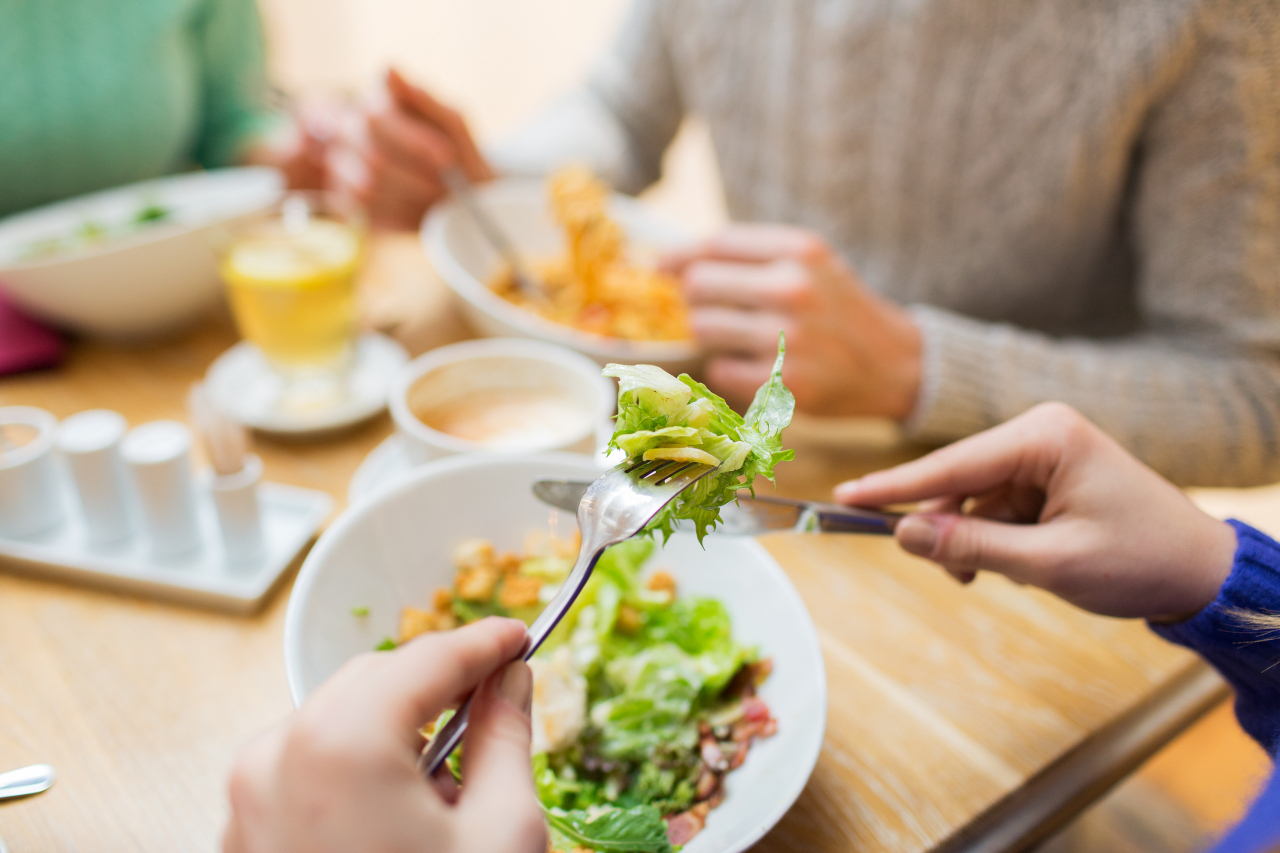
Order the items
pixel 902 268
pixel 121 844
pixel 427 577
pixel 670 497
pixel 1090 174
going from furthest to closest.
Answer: pixel 902 268, pixel 1090 174, pixel 427 577, pixel 121 844, pixel 670 497

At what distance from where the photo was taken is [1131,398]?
1.10 meters

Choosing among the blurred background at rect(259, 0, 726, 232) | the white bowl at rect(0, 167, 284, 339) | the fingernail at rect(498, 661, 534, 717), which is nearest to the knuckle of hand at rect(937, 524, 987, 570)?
the fingernail at rect(498, 661, 534, 717)

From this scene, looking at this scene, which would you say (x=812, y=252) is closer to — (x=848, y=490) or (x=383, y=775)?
(x=848, y=490)

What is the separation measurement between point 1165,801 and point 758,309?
114cm

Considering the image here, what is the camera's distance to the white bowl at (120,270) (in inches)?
43.1

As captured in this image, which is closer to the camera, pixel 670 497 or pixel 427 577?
pixel 670 497

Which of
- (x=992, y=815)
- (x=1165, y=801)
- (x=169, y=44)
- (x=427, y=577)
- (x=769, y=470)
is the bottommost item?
(x=1165, y=801)

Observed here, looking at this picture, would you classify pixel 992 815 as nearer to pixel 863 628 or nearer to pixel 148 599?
pixel 863 628

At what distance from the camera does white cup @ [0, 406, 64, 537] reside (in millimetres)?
837

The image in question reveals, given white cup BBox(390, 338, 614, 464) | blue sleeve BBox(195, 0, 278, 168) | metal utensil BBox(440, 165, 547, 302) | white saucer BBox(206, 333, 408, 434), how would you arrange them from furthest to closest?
blue sleeve BBox(195, 0, 278, 168) < metal utensil BBox(440, 165, 547, 302) < white saucer BBox(206, 333, 408, 434) < white cup BBox(390, 338, 614, 464)

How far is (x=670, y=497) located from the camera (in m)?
0.49

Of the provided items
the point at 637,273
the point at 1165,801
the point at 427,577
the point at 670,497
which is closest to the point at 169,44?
the point at 637,273

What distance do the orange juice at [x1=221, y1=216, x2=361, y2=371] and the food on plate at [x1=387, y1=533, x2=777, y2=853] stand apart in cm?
49

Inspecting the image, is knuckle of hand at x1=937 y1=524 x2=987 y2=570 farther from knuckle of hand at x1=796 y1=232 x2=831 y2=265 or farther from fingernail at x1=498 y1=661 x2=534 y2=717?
knuckle of hand at x1=796 y1=232 x2=831 y2=265
